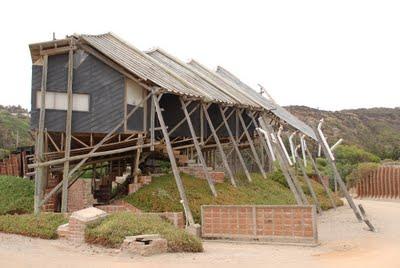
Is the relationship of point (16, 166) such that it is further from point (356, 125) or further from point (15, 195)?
point (356, 125)

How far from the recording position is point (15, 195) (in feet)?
68.1

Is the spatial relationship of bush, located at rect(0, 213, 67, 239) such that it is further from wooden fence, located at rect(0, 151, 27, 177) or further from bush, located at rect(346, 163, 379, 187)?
bush, located at rect(346, 163, 379, 187)

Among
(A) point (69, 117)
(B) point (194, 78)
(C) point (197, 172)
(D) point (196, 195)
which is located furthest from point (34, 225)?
(B) point (194, 78)

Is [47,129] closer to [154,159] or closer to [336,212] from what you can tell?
[154,159]

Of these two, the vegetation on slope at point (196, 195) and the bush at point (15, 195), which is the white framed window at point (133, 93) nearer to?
the vegetation on slope at point (196, 195)

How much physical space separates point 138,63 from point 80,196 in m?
6.36

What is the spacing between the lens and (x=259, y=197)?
23.8 m

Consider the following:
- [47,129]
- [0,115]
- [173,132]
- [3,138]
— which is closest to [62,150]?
[47,129]

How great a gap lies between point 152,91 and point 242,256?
908 centimetres

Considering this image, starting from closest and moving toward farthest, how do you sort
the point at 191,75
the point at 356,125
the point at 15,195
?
the point at 15,195, the point at 191,75, the point at 356,125

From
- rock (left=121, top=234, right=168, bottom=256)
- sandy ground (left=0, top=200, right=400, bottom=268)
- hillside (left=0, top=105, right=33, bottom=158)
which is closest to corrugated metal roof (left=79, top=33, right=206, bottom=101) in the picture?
sandy ground (left=0, top=200, right=400, bottom=268)

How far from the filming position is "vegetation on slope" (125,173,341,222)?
19.7 metres

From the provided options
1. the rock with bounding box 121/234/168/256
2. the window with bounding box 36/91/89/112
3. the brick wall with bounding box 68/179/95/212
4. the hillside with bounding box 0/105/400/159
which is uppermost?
the hillside with bounding box 0/105/400/159

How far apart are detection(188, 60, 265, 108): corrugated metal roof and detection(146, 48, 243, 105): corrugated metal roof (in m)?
0.80
